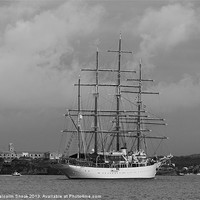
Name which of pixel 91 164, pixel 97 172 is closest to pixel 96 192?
pixel 97 172

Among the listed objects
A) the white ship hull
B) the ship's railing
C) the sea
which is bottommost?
the sea

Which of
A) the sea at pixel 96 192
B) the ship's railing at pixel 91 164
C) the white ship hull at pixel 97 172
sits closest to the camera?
the sea at pixel 96 192

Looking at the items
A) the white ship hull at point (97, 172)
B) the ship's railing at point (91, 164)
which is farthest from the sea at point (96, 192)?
the ship's railing at point (91, 164)

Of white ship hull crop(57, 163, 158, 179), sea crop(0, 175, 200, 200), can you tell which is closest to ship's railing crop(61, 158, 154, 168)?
white ship hull crop(57, 163, 158, 179)

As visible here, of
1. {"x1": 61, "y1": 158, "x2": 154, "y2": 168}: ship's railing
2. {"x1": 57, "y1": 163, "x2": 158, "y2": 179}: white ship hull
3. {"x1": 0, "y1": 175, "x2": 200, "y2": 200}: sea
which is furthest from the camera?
{"x1": 61, "y1": 158, "x2": 154, "y2": 168}: ship's railing

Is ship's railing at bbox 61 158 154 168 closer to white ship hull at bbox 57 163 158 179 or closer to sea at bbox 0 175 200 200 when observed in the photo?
white ship hull at bbox 57 163 158 179

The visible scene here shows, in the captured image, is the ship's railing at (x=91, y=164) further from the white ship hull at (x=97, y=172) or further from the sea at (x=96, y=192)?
the sea at (x=96, y=192)

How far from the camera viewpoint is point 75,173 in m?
152

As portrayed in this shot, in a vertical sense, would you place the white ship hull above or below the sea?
above

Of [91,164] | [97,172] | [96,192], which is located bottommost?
[96,192]

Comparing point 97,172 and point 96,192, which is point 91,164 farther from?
point 96,192

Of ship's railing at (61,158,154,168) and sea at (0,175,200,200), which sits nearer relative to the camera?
sea at (0,175,200,200)

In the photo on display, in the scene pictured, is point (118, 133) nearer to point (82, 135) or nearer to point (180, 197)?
point (82, 135)

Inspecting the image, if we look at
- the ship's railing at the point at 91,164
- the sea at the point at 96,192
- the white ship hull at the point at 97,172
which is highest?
the ship's railing at the point at 91,164
